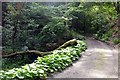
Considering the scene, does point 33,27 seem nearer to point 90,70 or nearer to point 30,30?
point 30,30

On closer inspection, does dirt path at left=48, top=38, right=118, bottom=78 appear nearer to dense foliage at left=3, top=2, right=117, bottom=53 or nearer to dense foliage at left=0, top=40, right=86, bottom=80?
dense foliage at left=0, top=40, right=86, bottom=80

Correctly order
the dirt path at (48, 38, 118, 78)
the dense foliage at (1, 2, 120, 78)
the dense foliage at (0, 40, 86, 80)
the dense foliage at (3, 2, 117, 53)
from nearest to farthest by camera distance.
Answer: the dense foliage at (0, 40, 86, 80), the dirt path at (48, 38, 118, 78), the dense foliage at (1, 2, 120, 78), the dense foliage at (3, 2, 117, 53)

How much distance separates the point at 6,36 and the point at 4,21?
4.38ft

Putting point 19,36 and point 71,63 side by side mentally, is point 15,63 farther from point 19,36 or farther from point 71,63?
point 71,63

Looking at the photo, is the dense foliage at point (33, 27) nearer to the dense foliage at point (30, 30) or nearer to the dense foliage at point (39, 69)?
the dense foliage at point (30, 30)

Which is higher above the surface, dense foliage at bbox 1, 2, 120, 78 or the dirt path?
dense foliage at bbox 1, 2, 120, 78

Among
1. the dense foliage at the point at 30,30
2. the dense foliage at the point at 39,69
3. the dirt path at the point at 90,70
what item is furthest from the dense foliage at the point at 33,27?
the dirt path at the point at 90,70

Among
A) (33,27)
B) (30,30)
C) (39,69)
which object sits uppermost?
(33,27)

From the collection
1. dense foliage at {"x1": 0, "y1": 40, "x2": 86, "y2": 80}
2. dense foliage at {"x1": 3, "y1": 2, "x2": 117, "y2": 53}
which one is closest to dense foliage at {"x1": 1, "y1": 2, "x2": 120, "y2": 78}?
dense foliage at {"x1": 3, "y1": 2, "x2": 117, "y2": 53}

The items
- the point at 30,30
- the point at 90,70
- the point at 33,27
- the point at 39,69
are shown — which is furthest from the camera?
the point at 33,27

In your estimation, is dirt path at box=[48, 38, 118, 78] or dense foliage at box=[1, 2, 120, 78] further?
dense foliage at box=[1, 2, 120, 78]

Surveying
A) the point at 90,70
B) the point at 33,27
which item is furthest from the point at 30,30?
the point at 90,70

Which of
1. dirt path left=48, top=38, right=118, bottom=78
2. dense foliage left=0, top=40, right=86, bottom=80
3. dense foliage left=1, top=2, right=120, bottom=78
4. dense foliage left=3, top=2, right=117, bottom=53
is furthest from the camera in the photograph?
dense foliage left=3, top=2, right=117, bottom=53

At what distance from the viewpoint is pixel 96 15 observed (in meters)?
25.8
